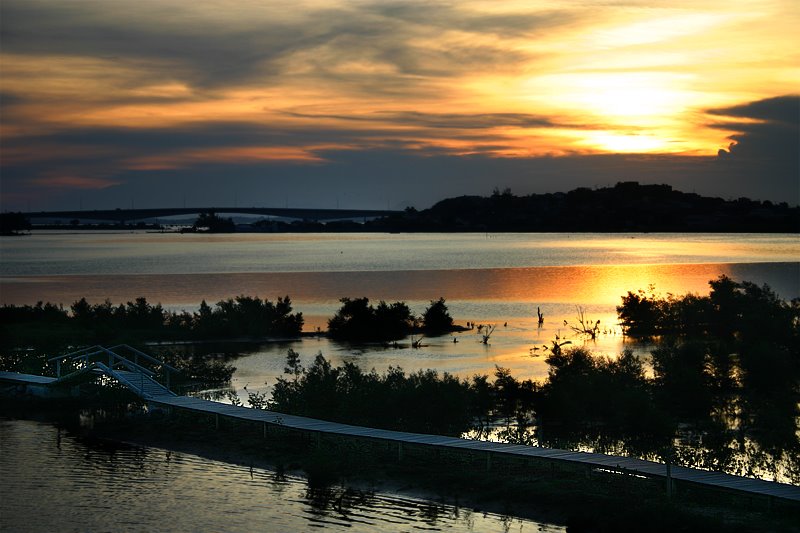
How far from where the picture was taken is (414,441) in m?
27.3

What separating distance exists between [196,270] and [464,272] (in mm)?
50144

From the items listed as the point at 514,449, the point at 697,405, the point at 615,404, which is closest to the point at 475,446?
the point at 514,449

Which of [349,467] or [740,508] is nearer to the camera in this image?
[740,508]

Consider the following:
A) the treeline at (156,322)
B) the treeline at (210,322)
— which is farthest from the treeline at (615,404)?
the treeline at (210,322)

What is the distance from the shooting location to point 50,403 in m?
37.1

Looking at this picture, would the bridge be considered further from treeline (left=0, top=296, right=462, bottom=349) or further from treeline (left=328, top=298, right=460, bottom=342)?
treeline (left=328, top=298, right=460, bottom=342)

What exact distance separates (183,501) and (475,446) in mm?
8143

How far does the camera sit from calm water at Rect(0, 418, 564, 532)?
22328 millimetres

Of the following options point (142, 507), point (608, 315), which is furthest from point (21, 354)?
point (608, 315)

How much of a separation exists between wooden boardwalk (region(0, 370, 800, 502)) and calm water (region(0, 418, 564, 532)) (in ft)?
8.87

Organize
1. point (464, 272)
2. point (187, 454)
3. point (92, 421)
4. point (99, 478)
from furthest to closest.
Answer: point (464, 272)
point (92, 421)
point (187, 454)
point (99, 478)

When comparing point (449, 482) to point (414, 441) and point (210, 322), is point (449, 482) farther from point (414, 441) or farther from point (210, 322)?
point (210, 322)

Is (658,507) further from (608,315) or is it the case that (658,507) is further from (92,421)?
(608,315)

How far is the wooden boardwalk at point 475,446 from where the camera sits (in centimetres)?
2250
